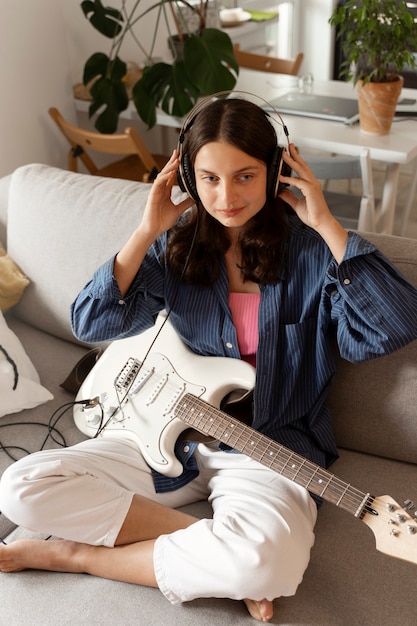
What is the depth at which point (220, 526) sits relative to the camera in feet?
4.23

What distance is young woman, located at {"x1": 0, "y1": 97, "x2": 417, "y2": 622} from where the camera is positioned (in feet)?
4.20

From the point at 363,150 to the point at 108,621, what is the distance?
159 centimetres

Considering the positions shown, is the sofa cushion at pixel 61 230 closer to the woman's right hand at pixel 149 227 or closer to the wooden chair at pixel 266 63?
the woman's right hand at pixel 149 227

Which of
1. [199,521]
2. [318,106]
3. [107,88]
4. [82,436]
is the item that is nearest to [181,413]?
[199,521]

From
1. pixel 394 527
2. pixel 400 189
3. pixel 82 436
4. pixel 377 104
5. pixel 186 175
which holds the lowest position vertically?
pixel 400 189

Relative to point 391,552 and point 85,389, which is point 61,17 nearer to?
point 85,389

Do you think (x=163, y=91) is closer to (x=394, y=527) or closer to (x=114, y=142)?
(x=114, y=142)

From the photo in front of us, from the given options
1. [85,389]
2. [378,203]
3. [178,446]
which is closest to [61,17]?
[378,203]

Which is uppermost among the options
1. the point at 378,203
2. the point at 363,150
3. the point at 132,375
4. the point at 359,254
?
the point at 359,254

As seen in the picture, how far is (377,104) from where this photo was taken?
241 centimetres

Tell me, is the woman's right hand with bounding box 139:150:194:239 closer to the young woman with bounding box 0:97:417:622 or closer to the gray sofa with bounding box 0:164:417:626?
the young woman with bounding box 0:97:417:622

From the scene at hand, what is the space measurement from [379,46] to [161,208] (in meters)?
1.20

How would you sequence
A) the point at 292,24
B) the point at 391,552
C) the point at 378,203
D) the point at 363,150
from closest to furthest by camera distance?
1. the point at 391,552
2. the point at 363,150
3. the point at 378,203
4. the point at 292,24

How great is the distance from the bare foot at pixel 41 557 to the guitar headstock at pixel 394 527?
1.81 feet
